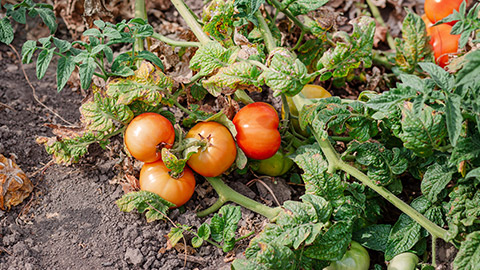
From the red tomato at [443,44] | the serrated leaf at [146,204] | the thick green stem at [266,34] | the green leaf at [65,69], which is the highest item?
the red tomato at [443,44]

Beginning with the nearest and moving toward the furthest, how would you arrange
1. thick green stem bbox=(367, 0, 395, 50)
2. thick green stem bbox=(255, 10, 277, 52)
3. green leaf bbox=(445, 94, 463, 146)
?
green leaf bbox=(445, 94, 463, 146) → thick green stem bbox=(255, 10, 277, 52) → thick green stem bbox=(367, 0, 395, 50)

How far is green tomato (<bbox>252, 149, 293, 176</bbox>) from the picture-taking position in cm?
217

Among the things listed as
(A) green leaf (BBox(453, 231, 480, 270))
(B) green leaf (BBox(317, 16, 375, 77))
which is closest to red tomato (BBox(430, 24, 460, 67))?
(B) green leaf (BBox(317, 16, 375, 77))

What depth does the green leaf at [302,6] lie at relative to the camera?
7.14ft

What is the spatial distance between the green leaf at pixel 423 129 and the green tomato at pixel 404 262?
1.40 ft

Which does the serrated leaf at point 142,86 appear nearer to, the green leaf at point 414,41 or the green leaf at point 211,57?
the green leaf at point 211,57

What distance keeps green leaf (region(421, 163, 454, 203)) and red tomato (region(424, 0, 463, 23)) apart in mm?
884

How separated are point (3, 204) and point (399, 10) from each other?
7.60ft

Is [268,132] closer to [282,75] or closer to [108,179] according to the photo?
[282,75]

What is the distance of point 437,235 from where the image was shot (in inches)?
71.2

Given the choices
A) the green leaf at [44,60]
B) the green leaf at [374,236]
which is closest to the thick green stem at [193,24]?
the green leaf at [44,60]

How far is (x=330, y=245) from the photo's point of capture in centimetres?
177

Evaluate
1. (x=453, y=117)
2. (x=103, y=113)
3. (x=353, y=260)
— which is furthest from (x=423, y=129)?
(x=103, y=113)

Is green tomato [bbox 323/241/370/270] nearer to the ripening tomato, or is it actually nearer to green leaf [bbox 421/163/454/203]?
green leaf [bbox 421/163/454/203]
